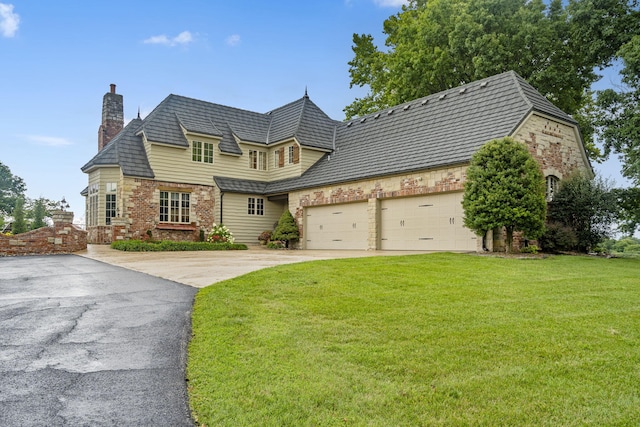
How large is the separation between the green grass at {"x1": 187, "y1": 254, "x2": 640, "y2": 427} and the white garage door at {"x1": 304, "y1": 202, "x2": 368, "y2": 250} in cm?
1176

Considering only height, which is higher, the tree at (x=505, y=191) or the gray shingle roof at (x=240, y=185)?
the gray shingle roof at (x=240, y=185)

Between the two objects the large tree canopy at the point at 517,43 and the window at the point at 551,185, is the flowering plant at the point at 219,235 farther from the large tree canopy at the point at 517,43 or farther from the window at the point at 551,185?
the window at the point at 551,185

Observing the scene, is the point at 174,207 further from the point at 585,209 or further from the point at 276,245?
the point at 585,209

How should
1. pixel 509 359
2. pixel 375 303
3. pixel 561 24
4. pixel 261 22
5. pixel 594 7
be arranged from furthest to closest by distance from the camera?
pixel 561 24 < pixel 594 7 < pixel 261 22 < pixel 375 303 < pixel 509 359

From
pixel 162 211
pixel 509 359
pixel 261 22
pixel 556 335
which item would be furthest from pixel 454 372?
pixel 162 211

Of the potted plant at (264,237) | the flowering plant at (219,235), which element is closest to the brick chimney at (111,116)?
the flowering plant at (219,235)

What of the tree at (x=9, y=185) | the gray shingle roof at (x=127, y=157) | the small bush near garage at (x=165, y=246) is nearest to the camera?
the small bush near garage at (x=165, y=246)

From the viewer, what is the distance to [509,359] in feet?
13.2

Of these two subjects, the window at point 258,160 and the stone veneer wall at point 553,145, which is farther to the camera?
the window at point 258,160

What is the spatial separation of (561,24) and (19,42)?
23.3 m

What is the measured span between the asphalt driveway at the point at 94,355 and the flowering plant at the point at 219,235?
1336 centimetres

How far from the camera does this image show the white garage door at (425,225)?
606 inches

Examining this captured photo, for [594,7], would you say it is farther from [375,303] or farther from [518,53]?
[375,303]

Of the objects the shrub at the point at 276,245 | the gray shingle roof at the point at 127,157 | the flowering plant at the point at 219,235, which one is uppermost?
the gray shingle roof at the point at 127,157
